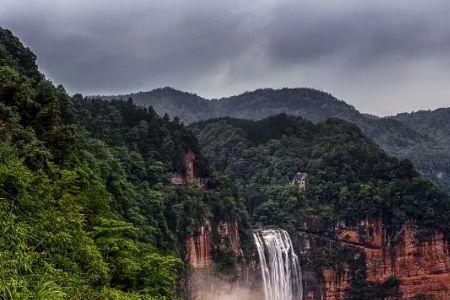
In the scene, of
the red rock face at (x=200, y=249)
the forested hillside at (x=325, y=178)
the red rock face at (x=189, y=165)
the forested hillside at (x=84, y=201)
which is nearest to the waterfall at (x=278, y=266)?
the forested hillside at (x=325, y=178)

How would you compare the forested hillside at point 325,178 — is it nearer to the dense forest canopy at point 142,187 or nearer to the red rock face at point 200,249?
the dense forest canopy at point 142,187

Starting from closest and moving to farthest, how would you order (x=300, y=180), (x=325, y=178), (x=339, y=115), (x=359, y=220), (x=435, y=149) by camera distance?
1. (x=359, y=220)
2. (x=325, y=178)
3. (x=300, y=180)
4. (x=435, y=149)
5. (x=339, y=115)

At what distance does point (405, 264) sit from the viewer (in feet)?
198

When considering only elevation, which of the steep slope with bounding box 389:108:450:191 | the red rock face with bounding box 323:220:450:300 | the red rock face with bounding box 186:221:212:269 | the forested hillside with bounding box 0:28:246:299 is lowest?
the red rock face with bounding box 323:220:450:300

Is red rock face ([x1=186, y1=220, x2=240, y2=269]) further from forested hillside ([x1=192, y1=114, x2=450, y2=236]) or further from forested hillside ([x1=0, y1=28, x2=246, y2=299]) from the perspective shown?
forested hillside ([x1=192, y1=114, x2=450, y2=236])

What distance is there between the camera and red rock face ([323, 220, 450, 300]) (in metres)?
59.9

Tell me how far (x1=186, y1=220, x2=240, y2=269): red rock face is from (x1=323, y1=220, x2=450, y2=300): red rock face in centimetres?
1355

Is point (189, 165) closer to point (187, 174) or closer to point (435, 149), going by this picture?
point (187, 174)

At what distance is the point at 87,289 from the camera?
14.3 metres

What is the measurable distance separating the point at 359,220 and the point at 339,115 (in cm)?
9613

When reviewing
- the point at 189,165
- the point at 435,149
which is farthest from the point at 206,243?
the point at 435,149

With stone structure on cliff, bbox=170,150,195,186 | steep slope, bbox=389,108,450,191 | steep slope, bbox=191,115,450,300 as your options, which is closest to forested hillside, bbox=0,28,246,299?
stone structure on cliff, bbox=170,150,195,186

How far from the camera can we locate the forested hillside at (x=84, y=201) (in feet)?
42.7

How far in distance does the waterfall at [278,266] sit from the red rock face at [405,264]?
12.2 feet
